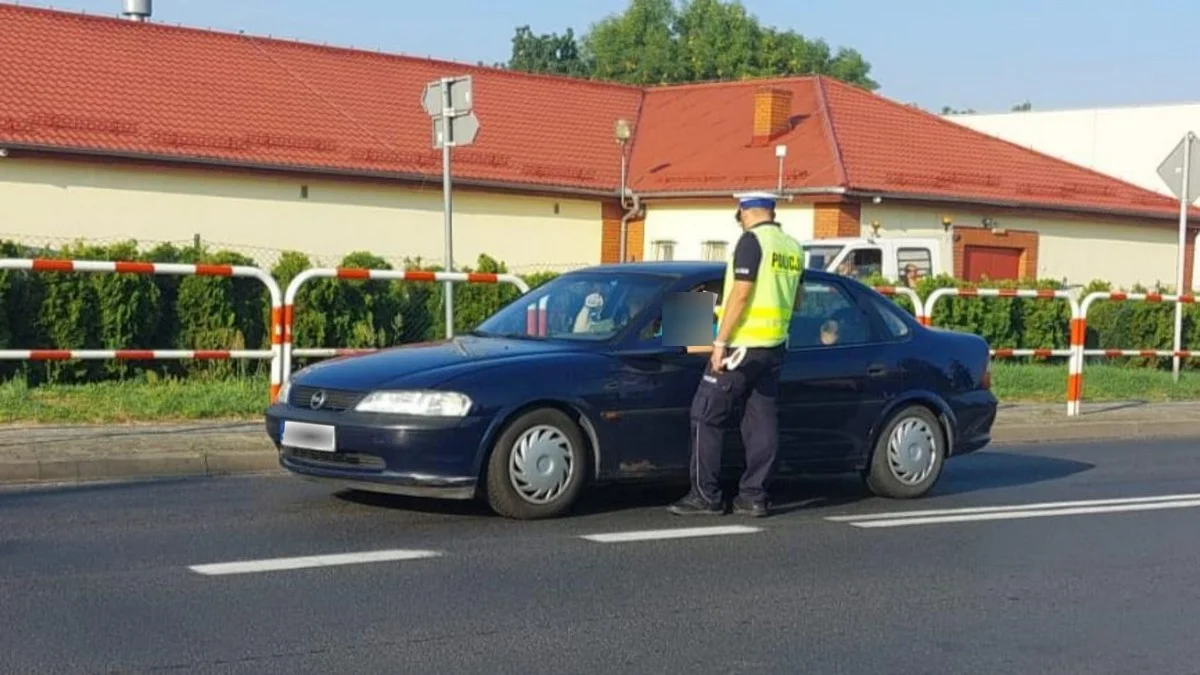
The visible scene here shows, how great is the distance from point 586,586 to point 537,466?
1712mm

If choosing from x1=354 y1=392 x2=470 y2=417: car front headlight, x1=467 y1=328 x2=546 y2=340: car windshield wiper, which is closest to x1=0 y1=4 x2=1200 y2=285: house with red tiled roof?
x1=467 y1=328 x2=546 y2=340: car windshield wiper

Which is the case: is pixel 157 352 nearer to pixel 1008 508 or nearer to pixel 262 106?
pixel 1008 508

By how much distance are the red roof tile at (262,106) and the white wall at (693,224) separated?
1097mm

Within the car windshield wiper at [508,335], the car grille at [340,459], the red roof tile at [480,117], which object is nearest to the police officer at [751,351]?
the car windshield wiper at [508,335]

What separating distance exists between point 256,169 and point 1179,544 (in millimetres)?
21961

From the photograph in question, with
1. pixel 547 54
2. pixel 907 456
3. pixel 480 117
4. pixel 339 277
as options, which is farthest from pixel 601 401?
pixel 547 54

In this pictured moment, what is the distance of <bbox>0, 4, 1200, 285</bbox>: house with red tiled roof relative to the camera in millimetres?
28094

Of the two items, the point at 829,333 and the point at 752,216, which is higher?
the point at 752,216

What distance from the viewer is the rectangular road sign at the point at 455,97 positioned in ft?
46.4

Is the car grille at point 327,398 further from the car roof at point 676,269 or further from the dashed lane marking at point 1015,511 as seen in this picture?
the dashed lane marking at point 1015,511

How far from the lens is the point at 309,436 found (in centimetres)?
929

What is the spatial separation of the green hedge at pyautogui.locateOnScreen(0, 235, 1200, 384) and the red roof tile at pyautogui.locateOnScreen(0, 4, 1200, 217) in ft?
39.0

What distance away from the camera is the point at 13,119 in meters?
27.0

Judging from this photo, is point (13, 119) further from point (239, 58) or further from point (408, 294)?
point (408, 294)
